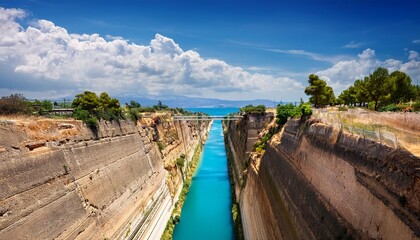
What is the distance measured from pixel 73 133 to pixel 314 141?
1079cm

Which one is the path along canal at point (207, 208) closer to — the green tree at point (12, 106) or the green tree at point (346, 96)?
the green tree at point (12, 106)

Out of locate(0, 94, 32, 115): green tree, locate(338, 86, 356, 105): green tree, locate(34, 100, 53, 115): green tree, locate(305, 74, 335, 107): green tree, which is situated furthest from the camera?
locate(338, 86, 356, 105): green tree

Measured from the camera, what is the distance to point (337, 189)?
8766mm

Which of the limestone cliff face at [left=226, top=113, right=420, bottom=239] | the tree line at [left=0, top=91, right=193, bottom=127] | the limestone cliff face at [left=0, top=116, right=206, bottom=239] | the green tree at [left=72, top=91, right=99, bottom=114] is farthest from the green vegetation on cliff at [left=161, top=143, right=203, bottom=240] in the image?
the green tree at [left=72, top=91, right=99, bottom=114]

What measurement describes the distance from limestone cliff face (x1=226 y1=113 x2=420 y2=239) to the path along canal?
7746 millimetres

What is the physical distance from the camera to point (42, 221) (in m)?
11.3

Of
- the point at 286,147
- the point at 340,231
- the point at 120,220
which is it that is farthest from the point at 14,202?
the point at 286,147

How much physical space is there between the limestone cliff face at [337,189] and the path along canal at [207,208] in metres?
7.75

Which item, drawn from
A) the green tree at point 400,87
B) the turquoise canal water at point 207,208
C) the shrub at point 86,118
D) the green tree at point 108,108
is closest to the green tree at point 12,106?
the shrub at point 86,118

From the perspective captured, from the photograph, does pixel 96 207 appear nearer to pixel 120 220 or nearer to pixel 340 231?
pixel 120 220

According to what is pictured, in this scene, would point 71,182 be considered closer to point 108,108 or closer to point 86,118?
point 86,118

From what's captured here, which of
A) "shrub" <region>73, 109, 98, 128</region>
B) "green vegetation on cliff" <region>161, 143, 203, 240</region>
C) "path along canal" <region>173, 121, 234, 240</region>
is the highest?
"shrub" <region>73, 109, 98, 128</region>

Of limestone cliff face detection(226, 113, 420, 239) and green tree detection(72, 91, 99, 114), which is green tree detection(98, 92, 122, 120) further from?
limestone cliff face detection(226, 113, 420, 239)

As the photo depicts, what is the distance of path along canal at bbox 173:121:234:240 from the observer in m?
23.4
